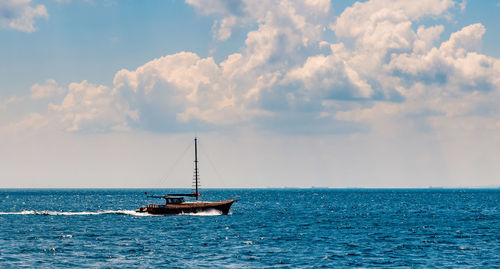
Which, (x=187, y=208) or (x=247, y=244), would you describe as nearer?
(x=247, y=244)

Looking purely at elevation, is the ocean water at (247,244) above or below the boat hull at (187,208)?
below

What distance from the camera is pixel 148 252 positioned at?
51.5 meters

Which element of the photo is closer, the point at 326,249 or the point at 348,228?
the point at 326,249

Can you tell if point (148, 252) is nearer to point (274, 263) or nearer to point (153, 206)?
point (274, 263)

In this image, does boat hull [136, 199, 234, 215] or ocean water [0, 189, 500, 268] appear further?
boat hull [136, 199, 234, 215]

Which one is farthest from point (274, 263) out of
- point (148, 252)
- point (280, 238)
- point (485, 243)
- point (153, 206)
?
point (153, 206)

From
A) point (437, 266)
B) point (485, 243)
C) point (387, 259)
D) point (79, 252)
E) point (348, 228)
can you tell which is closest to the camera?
→ point (437, 266)

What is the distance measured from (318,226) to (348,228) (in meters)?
5.05

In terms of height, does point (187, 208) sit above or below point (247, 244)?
above

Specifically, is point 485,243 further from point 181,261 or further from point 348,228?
point 181,261

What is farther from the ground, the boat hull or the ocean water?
the boat hull

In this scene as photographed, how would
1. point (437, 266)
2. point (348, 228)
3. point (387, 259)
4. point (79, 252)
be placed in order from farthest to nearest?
point (348, 228) → point (79, 252) → point (387, 259) → point (437, 266)

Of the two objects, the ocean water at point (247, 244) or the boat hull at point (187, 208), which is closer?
the ocean water at point (247, 244)

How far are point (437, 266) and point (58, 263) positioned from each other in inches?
1247
